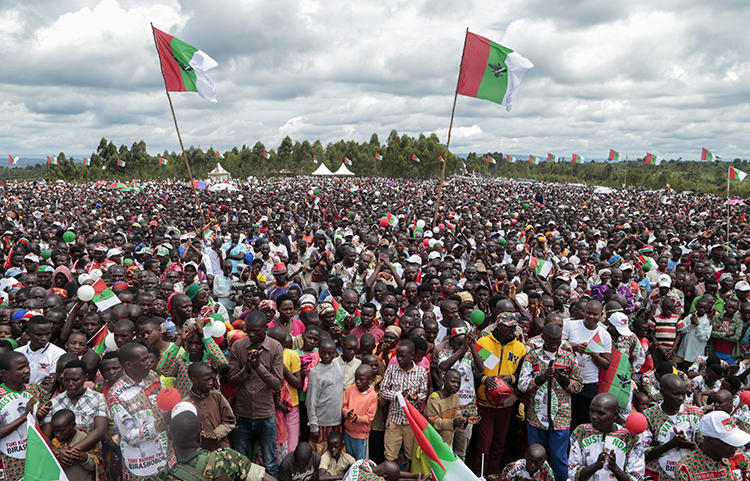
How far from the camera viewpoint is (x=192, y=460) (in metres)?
2.51

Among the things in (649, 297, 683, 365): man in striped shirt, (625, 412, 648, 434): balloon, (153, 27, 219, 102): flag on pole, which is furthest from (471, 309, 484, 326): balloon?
(153, 27, 219, 102): flag on pole

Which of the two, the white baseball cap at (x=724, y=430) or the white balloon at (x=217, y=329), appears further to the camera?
the white balloon at (x=217, y=329)

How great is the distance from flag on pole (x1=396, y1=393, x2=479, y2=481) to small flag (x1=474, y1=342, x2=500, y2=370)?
140 centimetres

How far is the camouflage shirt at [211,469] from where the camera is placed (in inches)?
97.0

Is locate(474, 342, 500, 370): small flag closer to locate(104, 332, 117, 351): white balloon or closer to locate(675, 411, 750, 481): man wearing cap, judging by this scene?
locate(675, 411, 750, 481): man wearing cap

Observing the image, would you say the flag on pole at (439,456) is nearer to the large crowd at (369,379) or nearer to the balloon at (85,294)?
the large crowd at (369,379)

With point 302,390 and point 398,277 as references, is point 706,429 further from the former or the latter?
point 398,277

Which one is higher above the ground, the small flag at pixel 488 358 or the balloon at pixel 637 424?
the balloon at pixel 637 424

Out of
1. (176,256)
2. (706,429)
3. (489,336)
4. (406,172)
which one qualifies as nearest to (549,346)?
(489,336)

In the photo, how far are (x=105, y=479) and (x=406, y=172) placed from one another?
7673 centimetres

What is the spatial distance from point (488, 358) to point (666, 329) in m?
3.01

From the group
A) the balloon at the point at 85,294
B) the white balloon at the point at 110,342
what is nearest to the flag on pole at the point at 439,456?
the white balloon at the point at 110,342

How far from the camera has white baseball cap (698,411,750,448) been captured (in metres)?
2.65

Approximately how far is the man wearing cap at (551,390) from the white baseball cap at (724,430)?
1.23m
